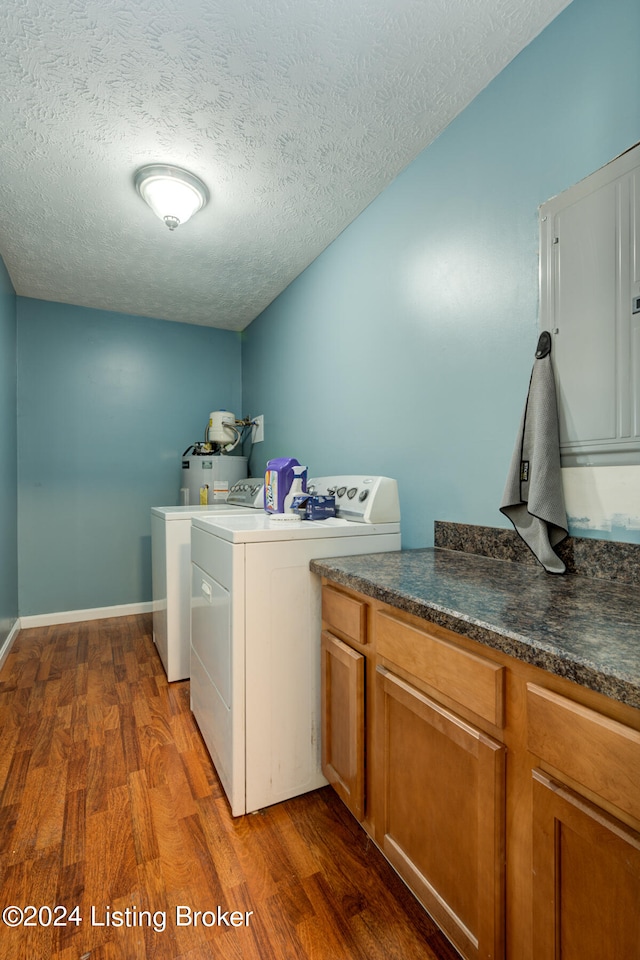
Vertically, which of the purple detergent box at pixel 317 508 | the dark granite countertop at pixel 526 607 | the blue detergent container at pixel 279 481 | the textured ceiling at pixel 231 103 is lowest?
the dark granite countertop at pixel 526 607

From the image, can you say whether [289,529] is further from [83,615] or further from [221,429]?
[83,615]

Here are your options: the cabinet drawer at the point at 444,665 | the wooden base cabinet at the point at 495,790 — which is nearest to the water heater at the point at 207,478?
the wooden base cabinet at the point at 495,790

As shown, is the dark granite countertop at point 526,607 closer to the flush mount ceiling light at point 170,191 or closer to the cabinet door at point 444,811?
the cabinet door at point 444,811

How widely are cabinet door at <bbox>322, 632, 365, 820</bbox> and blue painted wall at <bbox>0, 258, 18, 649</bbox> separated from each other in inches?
93.4

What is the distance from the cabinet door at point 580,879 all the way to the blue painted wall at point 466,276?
87 cm

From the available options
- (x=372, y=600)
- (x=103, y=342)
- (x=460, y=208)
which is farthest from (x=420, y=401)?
(x=103, y=342)

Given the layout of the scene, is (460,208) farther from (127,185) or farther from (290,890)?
(290,890)

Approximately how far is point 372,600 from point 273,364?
8.26 feet

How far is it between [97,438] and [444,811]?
3.51m

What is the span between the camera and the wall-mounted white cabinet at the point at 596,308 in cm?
108

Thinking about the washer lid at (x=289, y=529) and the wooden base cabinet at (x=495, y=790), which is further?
the washer lid at (x=289, y=529)

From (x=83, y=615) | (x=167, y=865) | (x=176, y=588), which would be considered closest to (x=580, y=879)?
(x=167, y=865)

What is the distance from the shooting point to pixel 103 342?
11.7 ft

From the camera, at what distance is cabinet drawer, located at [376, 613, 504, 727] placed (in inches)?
32.1
